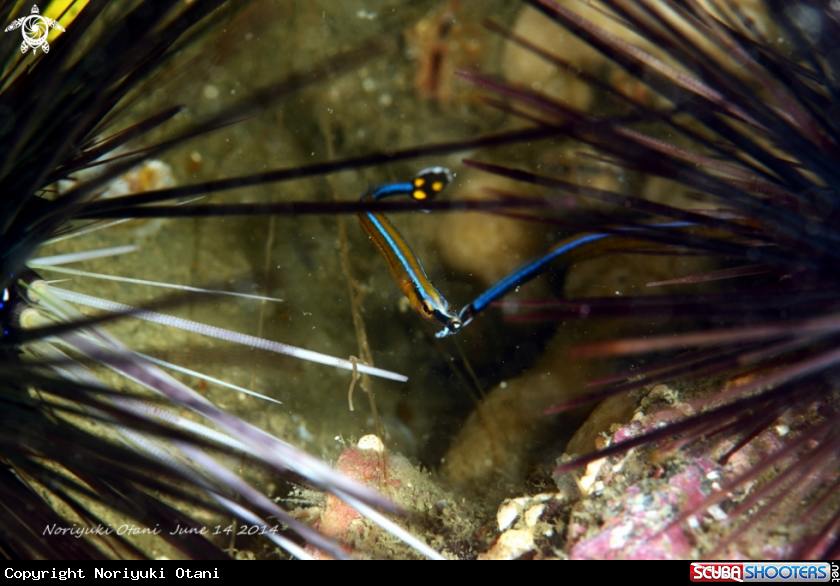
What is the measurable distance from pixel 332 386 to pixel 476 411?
1.34m

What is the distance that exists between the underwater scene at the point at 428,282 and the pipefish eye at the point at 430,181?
0.10 ft

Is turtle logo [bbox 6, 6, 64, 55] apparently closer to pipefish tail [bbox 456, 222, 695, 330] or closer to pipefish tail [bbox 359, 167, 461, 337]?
pipefish tail [bbox 359, 167, 461, 337]

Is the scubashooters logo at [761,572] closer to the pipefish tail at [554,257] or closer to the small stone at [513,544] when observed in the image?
the small stone at [513,544]

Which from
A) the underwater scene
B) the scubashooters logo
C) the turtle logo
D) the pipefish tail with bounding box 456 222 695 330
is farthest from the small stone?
the turtle logo

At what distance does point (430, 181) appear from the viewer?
3805mm

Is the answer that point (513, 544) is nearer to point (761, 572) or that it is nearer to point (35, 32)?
point (761, 572)

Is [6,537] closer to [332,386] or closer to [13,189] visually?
[13,189]

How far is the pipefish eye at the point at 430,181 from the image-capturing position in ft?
12.4

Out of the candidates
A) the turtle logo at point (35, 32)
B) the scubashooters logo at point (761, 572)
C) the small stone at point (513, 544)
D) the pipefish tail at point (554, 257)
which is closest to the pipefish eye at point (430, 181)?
the pipefish tail at point (554, 257)

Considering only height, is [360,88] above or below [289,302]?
above

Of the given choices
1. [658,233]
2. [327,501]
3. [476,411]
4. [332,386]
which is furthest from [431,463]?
[658,233]

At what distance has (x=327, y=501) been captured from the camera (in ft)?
9.55

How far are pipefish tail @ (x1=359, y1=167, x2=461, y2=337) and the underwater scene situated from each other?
3 cm

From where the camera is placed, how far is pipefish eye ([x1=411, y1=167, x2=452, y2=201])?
12.4 ft
